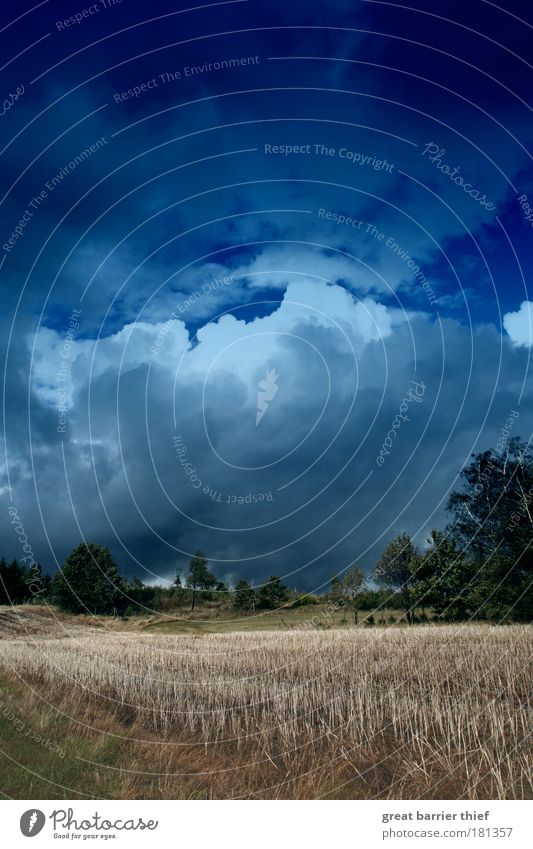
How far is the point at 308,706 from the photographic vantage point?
55.0ft

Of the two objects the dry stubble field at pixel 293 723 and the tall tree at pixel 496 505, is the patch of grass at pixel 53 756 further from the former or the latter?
the tall tree at pixel 496 505

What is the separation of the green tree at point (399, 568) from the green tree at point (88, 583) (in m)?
39.2

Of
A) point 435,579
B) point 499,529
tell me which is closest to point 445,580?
point 435,579

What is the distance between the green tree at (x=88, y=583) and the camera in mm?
78531

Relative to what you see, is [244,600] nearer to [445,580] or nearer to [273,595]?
[273,595]

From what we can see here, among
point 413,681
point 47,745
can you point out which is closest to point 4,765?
point 47,745

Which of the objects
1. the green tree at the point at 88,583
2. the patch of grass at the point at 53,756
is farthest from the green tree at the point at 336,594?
the patch of grass at the point at 53,756

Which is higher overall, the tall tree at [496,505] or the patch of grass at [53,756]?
the tall tree at [496,505]

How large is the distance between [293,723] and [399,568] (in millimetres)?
79483

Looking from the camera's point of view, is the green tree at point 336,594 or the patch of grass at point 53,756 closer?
the patch of grass at point 53,756

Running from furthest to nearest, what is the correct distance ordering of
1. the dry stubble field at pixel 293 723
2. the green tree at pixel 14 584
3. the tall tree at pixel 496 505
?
the green tree at pixel 14 584 → the tall tree at pixel 496 505 → the dry stubble field at pixel 293 723

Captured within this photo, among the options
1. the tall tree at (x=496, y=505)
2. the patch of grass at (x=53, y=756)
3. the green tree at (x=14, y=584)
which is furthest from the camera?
the green tree at (x=14, y=584)

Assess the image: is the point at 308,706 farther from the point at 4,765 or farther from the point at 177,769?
the point at 4,765

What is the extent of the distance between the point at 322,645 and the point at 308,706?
58.0 feet
